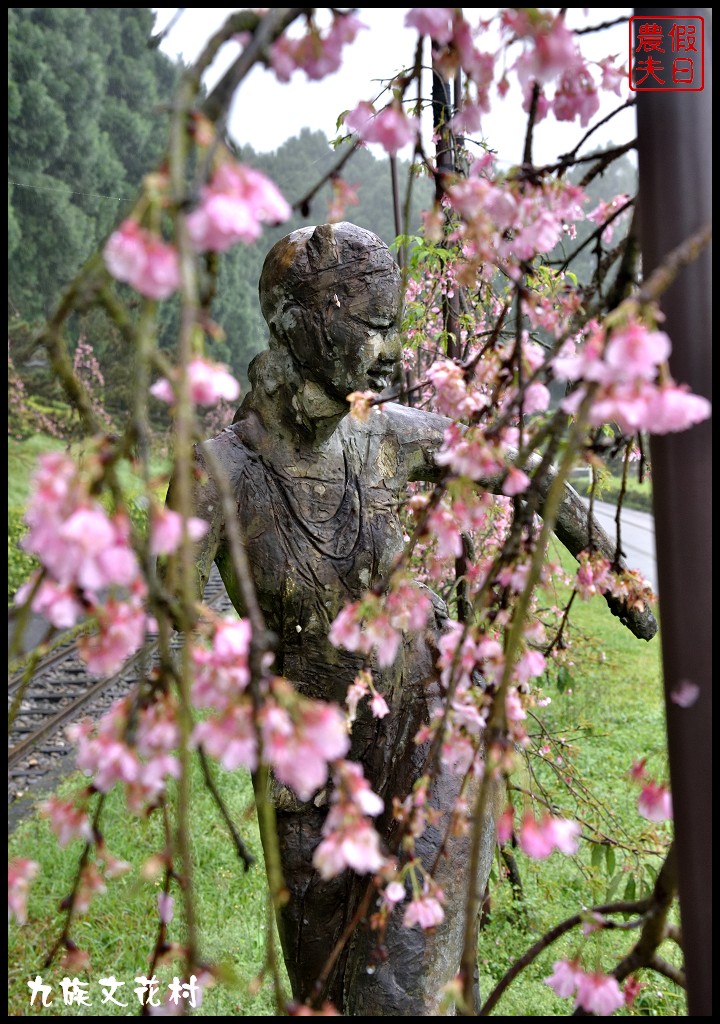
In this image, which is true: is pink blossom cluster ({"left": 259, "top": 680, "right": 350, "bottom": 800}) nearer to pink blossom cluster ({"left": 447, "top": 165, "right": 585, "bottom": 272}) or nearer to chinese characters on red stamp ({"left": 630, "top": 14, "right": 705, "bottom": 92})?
pink blossom cluster ({"left": 447, "top": 165, "right": 585, "bottom": 272})

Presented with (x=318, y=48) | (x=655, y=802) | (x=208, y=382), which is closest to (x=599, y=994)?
(x=655, y=802)

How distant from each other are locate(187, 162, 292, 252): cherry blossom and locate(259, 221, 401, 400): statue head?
97 centimetres

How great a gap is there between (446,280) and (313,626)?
177cm

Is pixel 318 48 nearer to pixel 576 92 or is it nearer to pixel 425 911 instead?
pixel 576 92

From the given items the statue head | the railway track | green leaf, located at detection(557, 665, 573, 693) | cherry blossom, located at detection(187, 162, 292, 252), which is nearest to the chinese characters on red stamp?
cherry blossom, located at detection(187, 162, 292, 252)

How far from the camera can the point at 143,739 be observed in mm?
679

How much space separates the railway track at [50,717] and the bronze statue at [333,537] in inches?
103

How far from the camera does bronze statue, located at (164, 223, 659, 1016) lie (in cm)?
160

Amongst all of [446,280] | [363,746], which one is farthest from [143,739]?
[446,280]

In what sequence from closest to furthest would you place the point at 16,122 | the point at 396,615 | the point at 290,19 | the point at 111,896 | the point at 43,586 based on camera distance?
1. the point at 43,586
2. the point at 290,19
3. the point at 396,615
4. the point at 111,896
5. the point at 16,122

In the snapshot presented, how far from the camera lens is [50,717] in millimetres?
5773

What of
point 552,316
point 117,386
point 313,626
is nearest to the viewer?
point 552,316

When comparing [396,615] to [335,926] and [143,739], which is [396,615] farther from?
[335,926]

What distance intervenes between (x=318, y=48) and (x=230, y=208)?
33 cm
